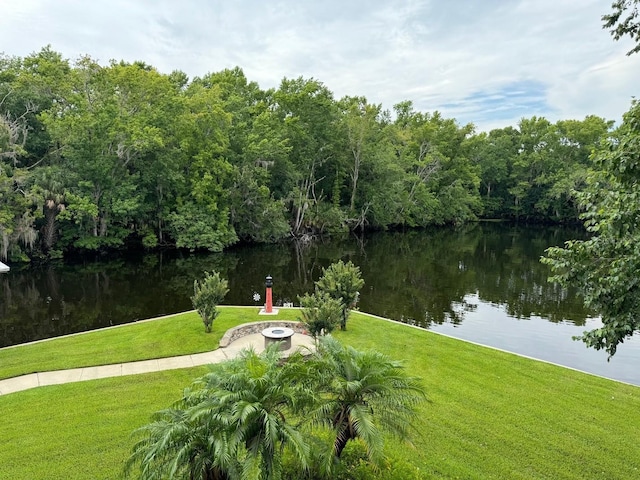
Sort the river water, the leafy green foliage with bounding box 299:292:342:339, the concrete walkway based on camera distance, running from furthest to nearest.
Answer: the river water → the leafy green foliage with bounding box 299:292:342:339 → the concrete walkway

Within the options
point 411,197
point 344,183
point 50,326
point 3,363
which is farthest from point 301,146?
point 3,363

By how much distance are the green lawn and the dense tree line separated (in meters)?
13.5

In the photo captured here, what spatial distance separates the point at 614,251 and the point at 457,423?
12.6 feet

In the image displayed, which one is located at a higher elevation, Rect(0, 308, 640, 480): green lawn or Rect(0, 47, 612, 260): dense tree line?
Rect(0, 47, 612, 260): dense tree line

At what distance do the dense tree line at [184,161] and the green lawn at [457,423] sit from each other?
13540mm

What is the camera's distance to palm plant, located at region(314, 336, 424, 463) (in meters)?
5.13

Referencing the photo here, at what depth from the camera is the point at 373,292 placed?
2147 centimetres

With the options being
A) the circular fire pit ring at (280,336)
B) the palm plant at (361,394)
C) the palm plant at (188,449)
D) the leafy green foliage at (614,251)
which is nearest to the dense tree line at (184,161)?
the leafy green foliage at (614,251)

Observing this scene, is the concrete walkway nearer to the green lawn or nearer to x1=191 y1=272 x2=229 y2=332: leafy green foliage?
the green lawn

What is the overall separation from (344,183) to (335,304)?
36.6 meters

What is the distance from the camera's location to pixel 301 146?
39.5 m

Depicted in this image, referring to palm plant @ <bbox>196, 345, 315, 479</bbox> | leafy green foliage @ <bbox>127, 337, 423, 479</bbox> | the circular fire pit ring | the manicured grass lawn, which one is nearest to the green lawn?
the manicured grass lawn

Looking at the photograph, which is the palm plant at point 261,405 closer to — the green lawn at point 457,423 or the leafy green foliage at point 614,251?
the green lawn at point 457,423

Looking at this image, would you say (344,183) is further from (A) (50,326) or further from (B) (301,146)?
(A) (50,326)
